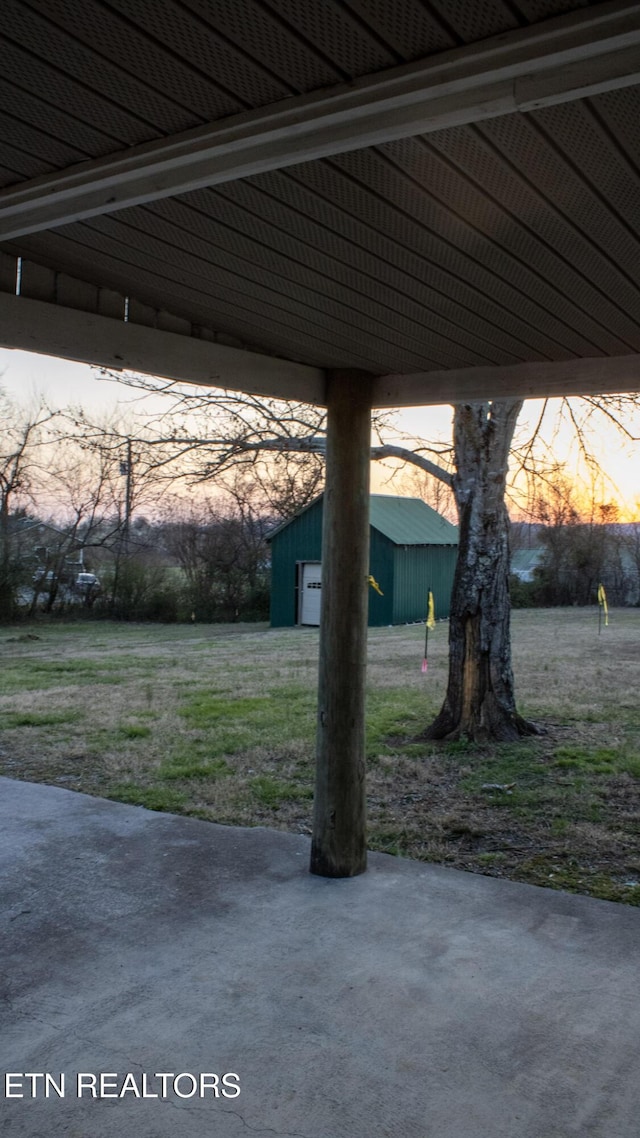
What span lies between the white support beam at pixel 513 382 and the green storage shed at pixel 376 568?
1678cm

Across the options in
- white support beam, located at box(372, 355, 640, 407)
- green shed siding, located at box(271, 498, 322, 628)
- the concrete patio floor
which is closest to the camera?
the concrete patio floor

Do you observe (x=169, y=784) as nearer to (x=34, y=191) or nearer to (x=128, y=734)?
(x=128, y=734)

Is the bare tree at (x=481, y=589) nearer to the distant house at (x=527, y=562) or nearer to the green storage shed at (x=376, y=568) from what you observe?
the green storage shed at (x=376, y=568)

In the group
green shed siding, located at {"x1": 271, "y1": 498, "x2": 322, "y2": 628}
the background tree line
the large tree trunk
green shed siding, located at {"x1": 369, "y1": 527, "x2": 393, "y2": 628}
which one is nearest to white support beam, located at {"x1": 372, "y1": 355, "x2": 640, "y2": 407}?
the large tree trunk

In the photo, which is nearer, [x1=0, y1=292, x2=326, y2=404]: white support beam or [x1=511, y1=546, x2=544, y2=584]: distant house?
[x1=0, y1=292, x2=326, y2=404]: white support beam

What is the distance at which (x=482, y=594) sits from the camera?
742 centimetres

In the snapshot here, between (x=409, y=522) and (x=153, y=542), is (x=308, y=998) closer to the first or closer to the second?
(x=409, y=522)

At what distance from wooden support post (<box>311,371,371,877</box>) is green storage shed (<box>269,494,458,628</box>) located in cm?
1683

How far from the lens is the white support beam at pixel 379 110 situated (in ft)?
4.87

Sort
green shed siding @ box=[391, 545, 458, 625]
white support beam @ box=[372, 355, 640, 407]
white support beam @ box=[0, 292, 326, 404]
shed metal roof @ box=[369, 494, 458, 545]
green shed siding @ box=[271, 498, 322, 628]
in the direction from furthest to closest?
shed metal roof @ box=[369, 494, 458, 545] → green shed siding @ box=[271, 498, 322, 628] → green shed siding @ box=[391, 545, 458, 625] → white support beam @ box=[372, 355, 640, 407] → white support beam @ box=[0, 292, 326, 404]

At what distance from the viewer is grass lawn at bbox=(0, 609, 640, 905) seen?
15.8 ft

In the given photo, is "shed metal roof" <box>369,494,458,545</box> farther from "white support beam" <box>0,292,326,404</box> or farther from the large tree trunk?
"white support beam" <box>0,292,326,404</box>

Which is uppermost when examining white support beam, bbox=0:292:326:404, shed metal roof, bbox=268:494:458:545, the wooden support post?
shed metal roof, bbox=268:494:458:545

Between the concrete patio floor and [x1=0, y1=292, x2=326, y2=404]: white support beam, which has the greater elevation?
[x1=0, y1=292, x2=326, y2=404]: white support beam
